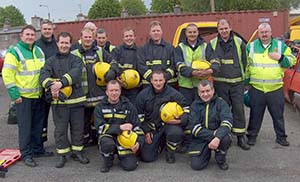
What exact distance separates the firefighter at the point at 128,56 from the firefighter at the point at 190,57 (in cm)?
66

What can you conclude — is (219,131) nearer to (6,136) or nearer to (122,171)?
(122,171)

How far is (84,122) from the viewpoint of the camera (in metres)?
6.22

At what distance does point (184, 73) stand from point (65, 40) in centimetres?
170

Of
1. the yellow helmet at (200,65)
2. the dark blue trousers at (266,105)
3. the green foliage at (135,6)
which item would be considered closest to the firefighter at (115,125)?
the yellow helmet at (200,65)

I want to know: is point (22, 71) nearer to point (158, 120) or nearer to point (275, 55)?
point (158, 120)

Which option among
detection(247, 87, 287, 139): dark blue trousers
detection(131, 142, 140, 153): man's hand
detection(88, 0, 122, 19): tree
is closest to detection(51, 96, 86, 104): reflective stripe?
detection(131, 142, 140, 153): man's hand

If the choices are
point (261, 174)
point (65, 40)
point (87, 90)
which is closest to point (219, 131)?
point (261, 174)

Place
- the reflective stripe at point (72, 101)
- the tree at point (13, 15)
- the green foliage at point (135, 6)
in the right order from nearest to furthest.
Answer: the reflective stripe at point (72, 101), the green foliage at point (135, 6), the tree at point (13, 15)

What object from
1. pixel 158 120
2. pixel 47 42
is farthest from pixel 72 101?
pixel 158 120

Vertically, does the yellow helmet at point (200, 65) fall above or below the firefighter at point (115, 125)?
above

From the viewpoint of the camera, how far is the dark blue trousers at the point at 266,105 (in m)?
6.26

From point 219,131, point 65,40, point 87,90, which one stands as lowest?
point 219,131

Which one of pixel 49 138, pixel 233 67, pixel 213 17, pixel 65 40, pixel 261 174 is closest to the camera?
pixel 261 174

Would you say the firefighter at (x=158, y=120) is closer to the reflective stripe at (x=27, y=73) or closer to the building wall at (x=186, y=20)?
the reflective stripe at (x=27, y=73)
